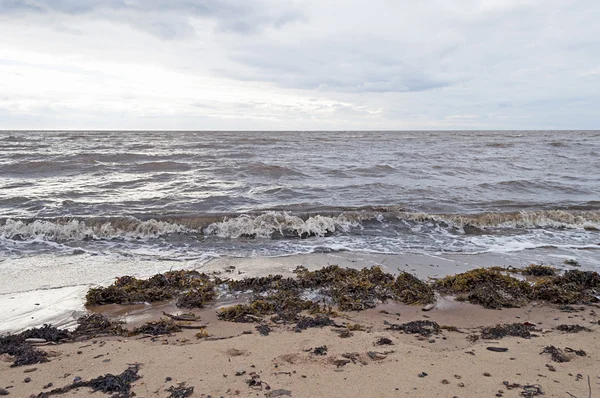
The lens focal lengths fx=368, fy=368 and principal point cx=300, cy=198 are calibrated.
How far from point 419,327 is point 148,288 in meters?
3.27

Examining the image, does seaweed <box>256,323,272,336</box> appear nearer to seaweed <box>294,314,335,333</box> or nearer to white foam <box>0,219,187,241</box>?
A: seaweed <box>294,314,335,333</box>

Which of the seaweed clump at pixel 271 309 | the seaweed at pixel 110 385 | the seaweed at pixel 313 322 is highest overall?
the seaweed at pixel 110 385

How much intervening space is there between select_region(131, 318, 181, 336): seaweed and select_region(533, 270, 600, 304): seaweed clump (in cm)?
416

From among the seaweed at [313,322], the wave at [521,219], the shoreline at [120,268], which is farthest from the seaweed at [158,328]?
the wave at [521,219]

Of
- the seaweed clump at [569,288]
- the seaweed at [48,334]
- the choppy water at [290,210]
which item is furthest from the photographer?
the choppy water at [290,210]

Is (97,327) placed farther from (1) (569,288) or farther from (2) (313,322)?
(1) (569,288)

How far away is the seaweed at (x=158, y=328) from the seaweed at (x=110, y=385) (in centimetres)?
78

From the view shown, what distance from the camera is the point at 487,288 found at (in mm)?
4543

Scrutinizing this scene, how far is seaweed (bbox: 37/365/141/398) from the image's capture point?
2541mm

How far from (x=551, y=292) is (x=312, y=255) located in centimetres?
351

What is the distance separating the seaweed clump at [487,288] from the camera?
429cm

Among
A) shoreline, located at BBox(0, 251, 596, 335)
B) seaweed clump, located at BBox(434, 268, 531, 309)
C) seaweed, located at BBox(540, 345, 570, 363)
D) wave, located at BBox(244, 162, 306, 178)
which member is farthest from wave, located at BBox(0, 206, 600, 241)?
wave, located at BBox(244, 162, 306, 178)

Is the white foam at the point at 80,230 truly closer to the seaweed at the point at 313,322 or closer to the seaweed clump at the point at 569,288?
the seaweed at the point at 313,322

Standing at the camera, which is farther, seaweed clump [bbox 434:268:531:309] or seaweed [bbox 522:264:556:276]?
seaweed [bbox 522:264:556:276]
